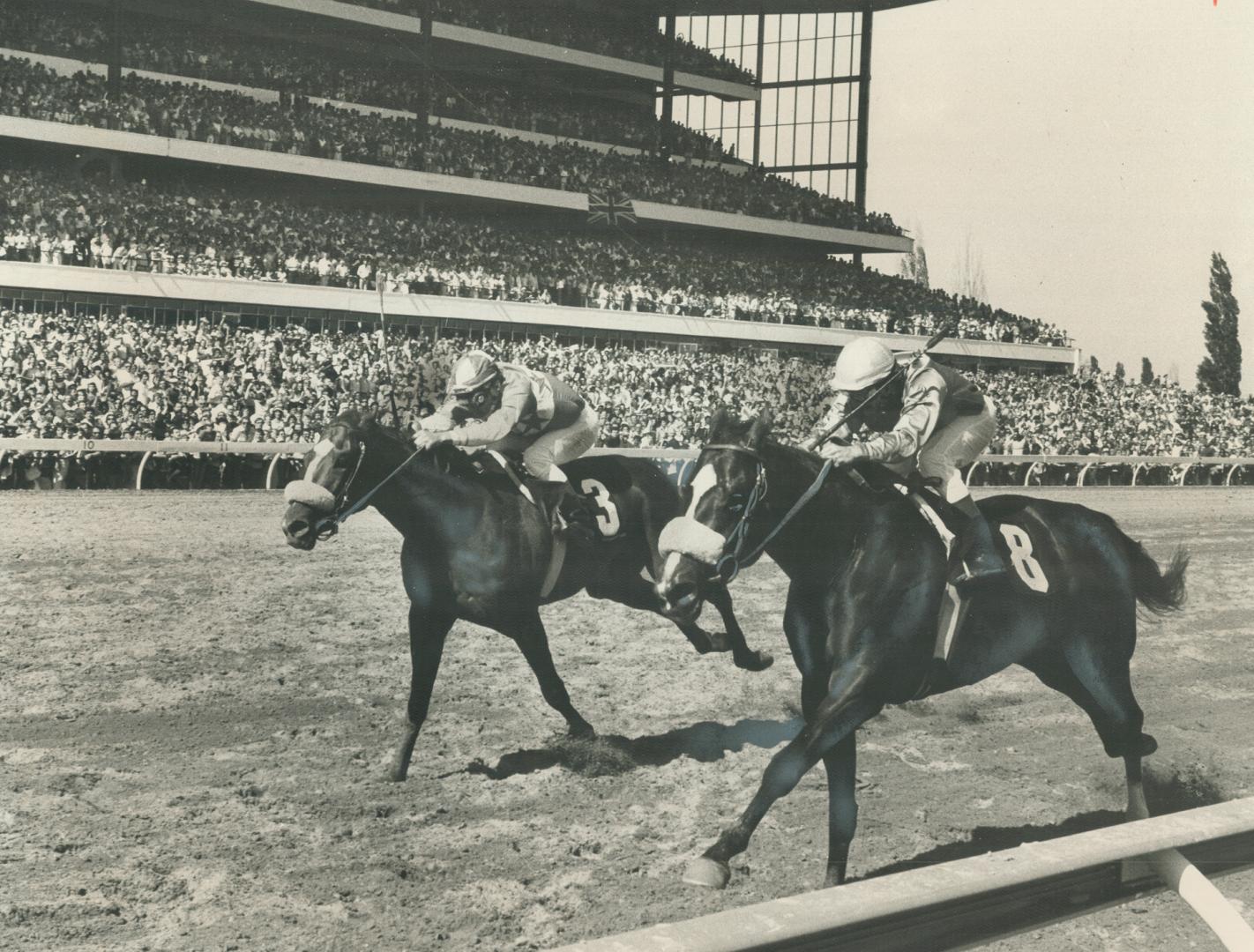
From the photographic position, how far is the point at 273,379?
961 centimetres

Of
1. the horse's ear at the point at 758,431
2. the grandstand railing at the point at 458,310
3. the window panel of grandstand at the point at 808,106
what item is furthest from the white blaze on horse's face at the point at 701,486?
the window panel of grandstand at the point at 808,106

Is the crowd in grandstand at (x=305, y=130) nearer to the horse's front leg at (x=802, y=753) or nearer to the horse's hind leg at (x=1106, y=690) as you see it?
the horse's hind leg at (x=1106, y=690)

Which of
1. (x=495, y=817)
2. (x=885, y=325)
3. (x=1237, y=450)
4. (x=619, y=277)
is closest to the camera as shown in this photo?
(x=495, y=817)

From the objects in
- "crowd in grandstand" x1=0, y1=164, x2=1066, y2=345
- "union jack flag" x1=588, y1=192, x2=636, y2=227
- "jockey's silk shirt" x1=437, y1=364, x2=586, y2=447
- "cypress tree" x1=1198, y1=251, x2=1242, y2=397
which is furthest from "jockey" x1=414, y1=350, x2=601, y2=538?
"union jack flag" x1=588, y1=192, x2=636, y2=227

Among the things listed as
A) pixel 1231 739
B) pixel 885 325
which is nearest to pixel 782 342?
pixel 885 325

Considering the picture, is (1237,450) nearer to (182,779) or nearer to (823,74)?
(182,779)

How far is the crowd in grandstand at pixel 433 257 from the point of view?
27.2 feet

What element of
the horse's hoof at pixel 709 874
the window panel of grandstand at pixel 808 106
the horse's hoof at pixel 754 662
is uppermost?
the window panel of grandstand at pixel 808 106

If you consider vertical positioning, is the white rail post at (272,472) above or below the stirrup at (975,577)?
below

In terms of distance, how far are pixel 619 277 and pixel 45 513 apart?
4.96 meters

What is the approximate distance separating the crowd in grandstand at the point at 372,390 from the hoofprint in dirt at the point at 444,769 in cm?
160

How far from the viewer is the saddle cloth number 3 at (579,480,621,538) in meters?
5.01

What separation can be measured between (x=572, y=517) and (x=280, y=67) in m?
9.20

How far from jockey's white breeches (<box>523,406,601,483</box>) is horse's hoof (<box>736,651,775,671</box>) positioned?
1.25m
